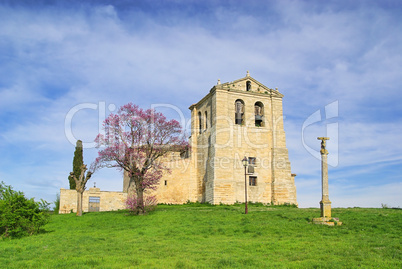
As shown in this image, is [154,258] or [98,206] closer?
[154,258]

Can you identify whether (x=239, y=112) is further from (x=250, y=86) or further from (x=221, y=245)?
(x=221, y=245)

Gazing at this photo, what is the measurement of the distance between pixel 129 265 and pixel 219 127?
965 inches

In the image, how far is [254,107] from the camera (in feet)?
116

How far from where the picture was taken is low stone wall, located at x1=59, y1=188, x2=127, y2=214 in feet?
111

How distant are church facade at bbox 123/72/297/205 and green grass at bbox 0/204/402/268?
13871 millimetres

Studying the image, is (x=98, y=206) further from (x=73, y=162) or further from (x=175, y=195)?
(x=175, y=195)

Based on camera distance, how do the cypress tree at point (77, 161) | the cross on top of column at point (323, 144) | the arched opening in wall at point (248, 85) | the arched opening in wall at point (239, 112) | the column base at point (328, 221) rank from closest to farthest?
the column base at point (328, 221), the cross on top of column at point (323, 144), the cypress tree at point (77, 161), the arched opening in wall at point (239, 112), the arched opening in wall at point (248, 85)

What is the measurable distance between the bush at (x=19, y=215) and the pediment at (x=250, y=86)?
21.9 metres

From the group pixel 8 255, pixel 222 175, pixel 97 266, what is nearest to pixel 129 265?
pixel 97 266

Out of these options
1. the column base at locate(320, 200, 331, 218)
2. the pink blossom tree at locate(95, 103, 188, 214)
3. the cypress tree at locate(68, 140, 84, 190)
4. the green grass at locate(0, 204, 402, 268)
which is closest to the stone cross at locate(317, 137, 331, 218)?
the column base at locate(320, 200, 331, 218)

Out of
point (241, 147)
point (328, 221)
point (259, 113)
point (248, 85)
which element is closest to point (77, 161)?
point (241, 147)

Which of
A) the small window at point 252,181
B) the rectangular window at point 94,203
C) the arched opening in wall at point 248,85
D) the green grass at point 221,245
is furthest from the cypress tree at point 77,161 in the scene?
the arched opening in wall at point 248,85

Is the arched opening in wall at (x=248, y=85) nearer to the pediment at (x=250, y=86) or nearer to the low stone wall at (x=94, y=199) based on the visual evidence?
the pediment at (x=250, y=86)

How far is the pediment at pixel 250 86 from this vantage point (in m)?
35.0
